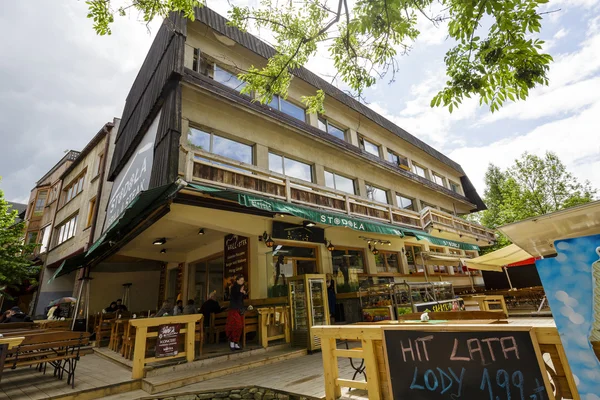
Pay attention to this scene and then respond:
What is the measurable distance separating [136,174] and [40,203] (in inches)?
741

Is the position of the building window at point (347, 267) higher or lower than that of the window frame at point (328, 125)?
lower

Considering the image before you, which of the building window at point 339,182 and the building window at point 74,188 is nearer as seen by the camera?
the building window at point 339,182

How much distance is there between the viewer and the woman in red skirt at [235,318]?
6988mm

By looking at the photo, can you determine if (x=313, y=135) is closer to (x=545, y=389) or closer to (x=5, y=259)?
(x=545, y=389)

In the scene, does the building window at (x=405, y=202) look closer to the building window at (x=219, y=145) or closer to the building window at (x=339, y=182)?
the building window at (x=339, y=182)

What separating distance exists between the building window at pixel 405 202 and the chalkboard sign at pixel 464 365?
14.2 metres

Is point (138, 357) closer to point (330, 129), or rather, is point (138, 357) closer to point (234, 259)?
point (234, 259)

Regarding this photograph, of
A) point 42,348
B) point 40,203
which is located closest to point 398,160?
point 42,348

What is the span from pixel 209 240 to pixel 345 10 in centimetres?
935

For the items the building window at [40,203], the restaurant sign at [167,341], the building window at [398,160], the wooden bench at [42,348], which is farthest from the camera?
the building window at [40,203]

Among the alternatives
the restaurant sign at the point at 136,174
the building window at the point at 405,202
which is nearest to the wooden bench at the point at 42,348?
the restaurant sign at the point at 136,174

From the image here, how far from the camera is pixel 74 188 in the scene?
19.0m

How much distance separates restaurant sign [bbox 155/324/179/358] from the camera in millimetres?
5781

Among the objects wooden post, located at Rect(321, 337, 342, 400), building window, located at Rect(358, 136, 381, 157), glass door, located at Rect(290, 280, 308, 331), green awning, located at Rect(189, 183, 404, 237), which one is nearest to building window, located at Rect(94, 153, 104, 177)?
green awning, located at Rect(189, 183, 404, 237)
